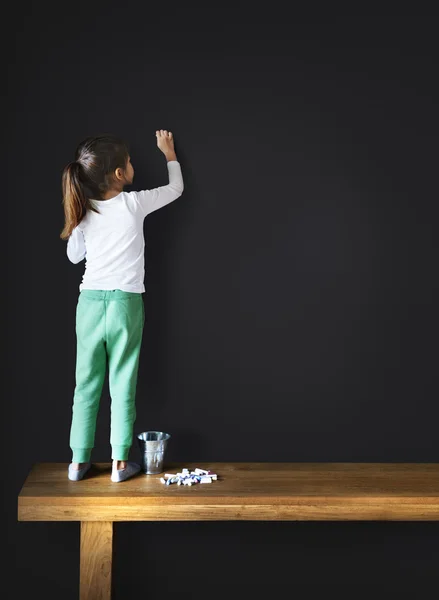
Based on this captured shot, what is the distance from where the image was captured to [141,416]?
9.14 feet

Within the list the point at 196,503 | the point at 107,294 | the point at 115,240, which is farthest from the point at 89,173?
the point at 196,503

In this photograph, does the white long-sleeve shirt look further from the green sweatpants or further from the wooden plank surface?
the wooden plank surface

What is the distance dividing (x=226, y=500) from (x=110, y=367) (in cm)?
63

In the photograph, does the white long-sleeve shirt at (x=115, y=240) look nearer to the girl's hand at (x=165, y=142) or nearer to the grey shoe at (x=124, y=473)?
the girl's hand at (x=165, y=142)

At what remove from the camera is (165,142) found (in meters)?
2.72

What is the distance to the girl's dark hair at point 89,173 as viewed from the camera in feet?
8.19

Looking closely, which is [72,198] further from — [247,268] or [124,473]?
[124,473]

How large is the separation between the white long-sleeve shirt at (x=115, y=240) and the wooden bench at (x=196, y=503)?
719mm
